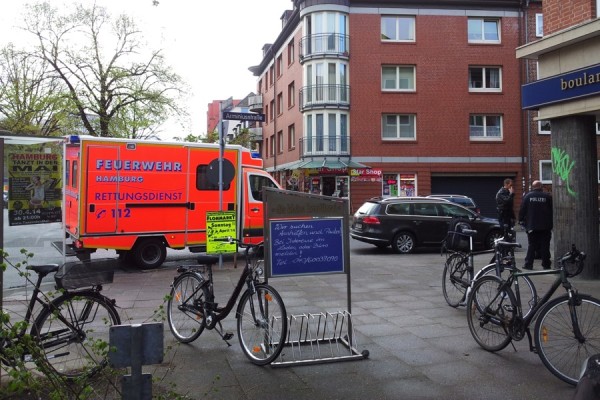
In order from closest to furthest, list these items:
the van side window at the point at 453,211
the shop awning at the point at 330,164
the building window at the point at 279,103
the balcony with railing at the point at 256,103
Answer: the van side window at the point at 453,211 < the shop awning at the point at 330,164 < the building window at the point at 279,103 < the balcony with railing at the point at 256,103

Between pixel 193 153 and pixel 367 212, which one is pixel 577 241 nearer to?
pixel 367 212

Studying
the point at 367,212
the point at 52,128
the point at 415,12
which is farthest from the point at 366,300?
the point at 52,128

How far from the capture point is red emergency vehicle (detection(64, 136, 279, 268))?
11.2 meters

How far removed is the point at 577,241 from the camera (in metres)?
9.92

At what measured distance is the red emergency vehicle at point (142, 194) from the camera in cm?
1125

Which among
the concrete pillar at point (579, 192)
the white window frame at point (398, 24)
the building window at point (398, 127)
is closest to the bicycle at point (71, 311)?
the concrete pillar at point (579, 192)

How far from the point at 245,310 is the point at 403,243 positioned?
414 inches

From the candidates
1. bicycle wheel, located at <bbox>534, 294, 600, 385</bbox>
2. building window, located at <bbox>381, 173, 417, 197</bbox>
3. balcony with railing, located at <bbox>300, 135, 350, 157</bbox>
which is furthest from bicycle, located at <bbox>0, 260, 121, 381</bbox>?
building window, located at <bbox>381, 173, 417, 197</bbox>

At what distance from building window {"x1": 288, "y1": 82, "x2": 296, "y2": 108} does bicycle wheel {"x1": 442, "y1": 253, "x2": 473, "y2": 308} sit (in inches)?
1221

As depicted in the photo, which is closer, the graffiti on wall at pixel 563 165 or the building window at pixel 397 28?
the graffiti on wall at pixel 563 165

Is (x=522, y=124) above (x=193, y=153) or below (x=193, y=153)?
above

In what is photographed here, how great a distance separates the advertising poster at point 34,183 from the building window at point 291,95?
29428 mm

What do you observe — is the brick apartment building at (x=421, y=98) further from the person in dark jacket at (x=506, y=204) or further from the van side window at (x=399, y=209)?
the person in dark jacket at (x=506, y=204)

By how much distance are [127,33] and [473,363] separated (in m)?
32.8
